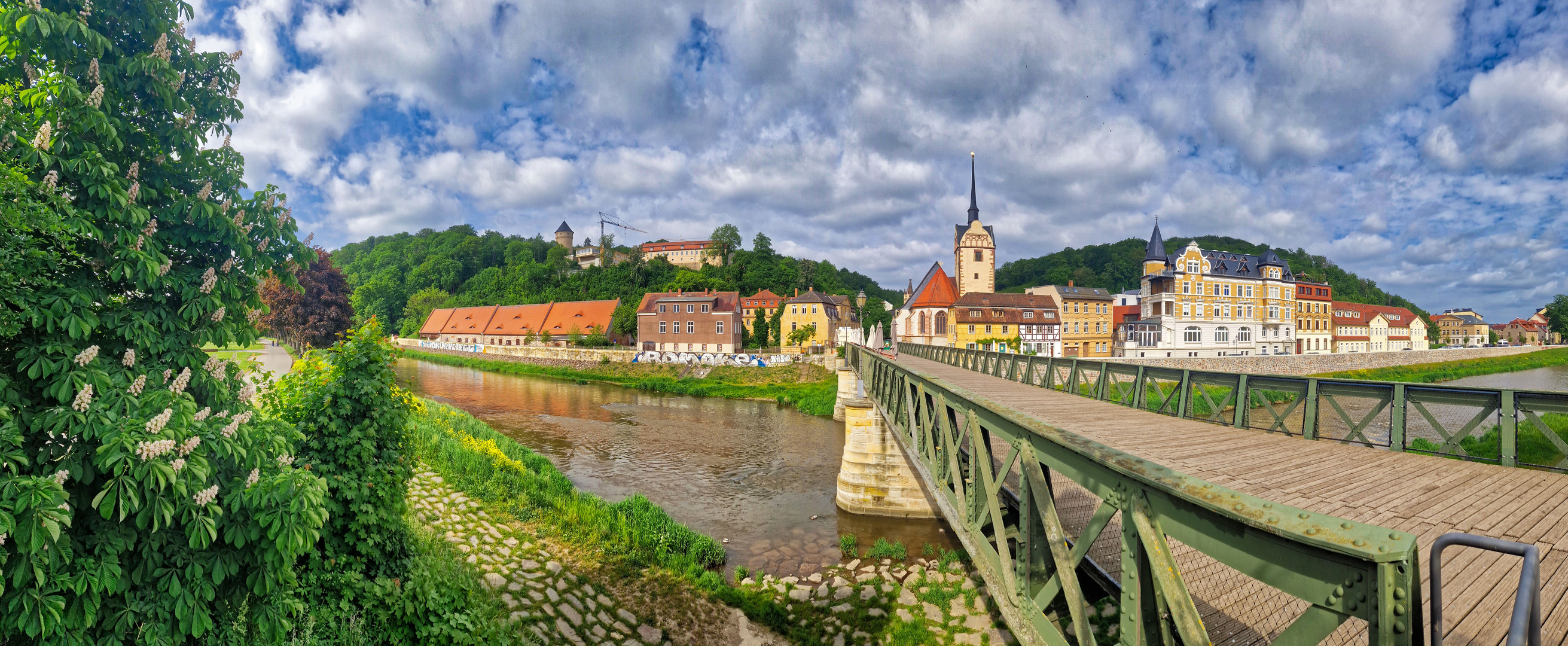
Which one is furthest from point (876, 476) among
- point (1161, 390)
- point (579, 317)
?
point (579, 317)

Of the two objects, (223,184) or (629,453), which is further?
(629,453)

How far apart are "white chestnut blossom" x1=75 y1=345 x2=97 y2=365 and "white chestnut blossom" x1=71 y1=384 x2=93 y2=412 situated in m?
0.23

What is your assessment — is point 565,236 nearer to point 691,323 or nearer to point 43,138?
point 691,323

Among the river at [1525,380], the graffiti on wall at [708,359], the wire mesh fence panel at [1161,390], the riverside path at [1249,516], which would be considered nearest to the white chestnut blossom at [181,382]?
the riverside path at [1249,516]

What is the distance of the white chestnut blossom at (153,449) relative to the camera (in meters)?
3.57

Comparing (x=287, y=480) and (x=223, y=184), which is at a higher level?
(x=223, y=184)

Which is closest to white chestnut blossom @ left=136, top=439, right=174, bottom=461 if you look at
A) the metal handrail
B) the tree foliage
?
the tree foliage

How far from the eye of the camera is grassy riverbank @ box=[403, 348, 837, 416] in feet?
124

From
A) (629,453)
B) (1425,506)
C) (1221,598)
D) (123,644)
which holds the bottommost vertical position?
(629,453)

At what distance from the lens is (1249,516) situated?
2277 millimetres

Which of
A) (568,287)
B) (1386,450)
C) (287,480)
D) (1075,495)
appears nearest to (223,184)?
(287,480)

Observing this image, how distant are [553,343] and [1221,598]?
68.1 meters

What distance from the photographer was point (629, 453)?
2158cm

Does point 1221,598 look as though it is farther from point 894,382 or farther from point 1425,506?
point 894,382
